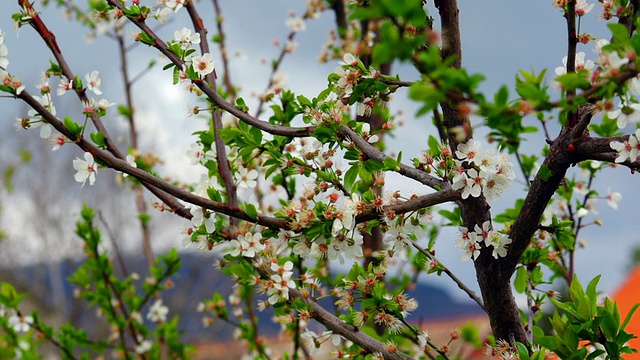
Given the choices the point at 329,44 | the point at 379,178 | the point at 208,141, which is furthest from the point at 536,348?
the point at 329,44

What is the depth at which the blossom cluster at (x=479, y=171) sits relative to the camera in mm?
1584

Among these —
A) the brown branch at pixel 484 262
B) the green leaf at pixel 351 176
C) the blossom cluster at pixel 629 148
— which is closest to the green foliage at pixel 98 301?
the green leaf at pixel 351 176

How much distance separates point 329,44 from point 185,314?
24.4ft

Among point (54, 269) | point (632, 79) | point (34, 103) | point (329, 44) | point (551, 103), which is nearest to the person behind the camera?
point (551, 103)

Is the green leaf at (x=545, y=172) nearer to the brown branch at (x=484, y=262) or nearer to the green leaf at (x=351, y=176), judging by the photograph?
the brown branch at (x=484, y=262)

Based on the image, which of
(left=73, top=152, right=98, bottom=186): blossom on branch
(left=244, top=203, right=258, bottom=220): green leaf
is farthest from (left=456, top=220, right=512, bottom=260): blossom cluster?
(left=73, top=152, right=98, bottom=186): blossom on branch

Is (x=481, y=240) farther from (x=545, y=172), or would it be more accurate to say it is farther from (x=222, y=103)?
(x=222, y=103)

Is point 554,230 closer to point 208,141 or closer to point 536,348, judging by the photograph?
point 536,348

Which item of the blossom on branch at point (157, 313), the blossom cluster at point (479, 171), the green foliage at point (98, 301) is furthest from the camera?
the blossom on branch at point (157, 313)

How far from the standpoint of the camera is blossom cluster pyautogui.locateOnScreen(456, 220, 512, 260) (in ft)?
5.68

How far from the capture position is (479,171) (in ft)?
5.27

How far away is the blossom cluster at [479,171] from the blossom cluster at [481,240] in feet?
0.44

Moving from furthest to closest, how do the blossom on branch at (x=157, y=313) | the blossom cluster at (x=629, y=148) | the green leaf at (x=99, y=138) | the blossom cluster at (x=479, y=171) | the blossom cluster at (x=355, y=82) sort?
1. the blossom on branch at (x=157, y=313)
2. the green leaf at (x=99, y=138)
3. the blossom cluster at (x=355, y=82)
4. the blossom cluster at (x=479, y=171)
5. the blossom cluster at (x=629, y=148)

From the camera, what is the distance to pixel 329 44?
14.7 ft
